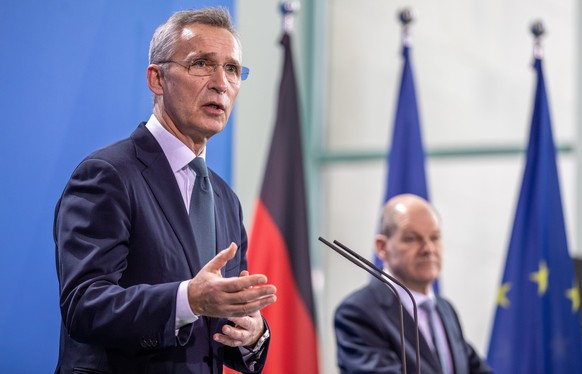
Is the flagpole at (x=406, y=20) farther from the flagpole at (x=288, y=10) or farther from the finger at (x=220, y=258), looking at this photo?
the finger at (x=220, y=258)

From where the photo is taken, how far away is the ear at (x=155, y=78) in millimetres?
Answer: 2361

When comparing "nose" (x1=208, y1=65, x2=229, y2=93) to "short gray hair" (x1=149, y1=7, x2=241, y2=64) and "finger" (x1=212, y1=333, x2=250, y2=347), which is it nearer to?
"short gray hair" (x1=149, y1=7, x2=241, y2=64)

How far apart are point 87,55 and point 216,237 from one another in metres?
1.21

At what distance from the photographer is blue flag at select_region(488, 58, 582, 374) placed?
4664 mm

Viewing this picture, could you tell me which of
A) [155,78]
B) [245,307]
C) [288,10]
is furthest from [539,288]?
[245,307]

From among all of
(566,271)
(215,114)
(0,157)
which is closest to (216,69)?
(215,114)

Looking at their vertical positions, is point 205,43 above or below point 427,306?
above

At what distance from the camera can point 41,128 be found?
3.10m

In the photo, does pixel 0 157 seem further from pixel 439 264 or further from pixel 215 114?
pixel 439 264

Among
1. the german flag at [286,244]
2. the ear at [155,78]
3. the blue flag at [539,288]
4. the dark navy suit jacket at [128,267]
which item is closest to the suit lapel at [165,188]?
the dark navy suit jacket at [128,267]

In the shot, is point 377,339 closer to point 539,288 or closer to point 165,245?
point 539,288

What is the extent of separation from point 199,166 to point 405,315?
165cm

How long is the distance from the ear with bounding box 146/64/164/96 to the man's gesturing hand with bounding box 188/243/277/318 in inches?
23.9

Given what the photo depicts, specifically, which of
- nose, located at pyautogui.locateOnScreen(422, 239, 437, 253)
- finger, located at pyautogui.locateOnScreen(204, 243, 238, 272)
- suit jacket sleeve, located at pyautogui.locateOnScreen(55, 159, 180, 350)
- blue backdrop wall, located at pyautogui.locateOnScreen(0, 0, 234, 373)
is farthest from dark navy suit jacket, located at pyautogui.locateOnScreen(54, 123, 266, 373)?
nose, located at pyautogui.locateOnScreen(422, 239, 437, 253)
